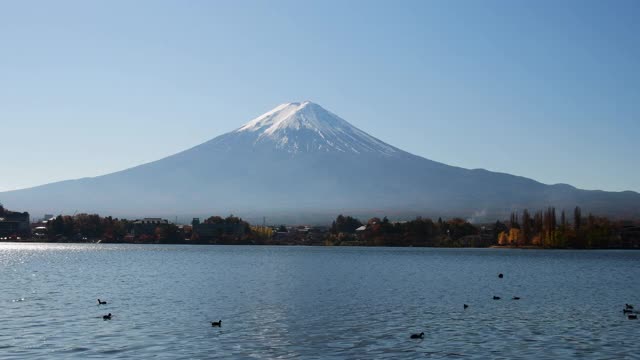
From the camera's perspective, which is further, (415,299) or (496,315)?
(415,299)

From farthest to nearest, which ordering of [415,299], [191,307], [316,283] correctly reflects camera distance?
[316,283], [415,299], [191,307]

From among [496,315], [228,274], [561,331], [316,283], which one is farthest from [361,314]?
[228,274]

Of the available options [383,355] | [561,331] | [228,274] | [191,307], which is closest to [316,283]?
[228,274]

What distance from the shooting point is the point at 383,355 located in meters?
36.0

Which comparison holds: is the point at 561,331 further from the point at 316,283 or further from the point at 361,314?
the point at 316,283

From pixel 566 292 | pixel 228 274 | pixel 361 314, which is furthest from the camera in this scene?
pixel 228 274

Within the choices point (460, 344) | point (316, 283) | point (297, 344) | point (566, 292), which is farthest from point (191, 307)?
point (566, 292)

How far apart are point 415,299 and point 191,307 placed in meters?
18.5

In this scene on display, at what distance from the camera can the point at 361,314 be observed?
51.7 m

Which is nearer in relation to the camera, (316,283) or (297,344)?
(297,344)

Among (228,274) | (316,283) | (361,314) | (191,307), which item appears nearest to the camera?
(361,314)

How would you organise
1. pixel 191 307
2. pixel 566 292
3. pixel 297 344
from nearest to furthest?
1. pixel 297 344
2. pixel 191 307
3. pixel 566 292

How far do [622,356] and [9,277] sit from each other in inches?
2638

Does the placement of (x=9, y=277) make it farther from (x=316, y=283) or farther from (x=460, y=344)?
(x=460, y=344)
